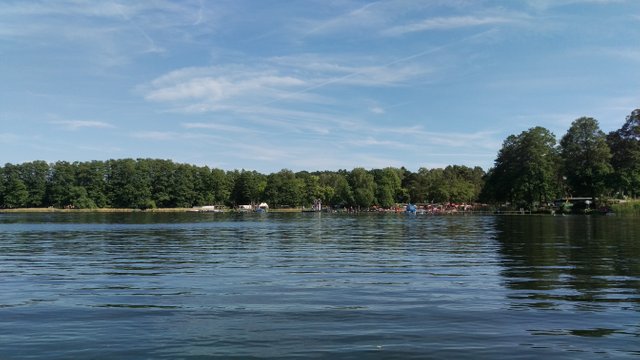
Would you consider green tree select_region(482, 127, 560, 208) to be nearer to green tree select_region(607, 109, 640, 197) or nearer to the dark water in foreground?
green tree select_region(607, 109, 640, 197)

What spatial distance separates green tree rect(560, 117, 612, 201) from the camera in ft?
411

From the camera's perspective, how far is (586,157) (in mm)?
129250

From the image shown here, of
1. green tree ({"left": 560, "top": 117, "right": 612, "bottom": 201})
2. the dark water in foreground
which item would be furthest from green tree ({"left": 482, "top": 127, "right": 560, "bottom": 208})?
the dark water in foreground

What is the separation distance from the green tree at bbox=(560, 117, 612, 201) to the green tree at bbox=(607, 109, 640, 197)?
3256 millimetres

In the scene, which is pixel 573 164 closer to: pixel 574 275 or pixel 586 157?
pixel 586 157

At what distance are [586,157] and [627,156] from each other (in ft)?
28.5

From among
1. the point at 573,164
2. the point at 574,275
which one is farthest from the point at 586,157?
the point at 574,275

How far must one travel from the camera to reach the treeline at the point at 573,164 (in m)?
125

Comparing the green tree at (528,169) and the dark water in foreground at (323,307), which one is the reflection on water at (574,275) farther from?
the green tree at (528,169)

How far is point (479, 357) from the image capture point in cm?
1112

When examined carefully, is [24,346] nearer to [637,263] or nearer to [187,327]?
[187,327]

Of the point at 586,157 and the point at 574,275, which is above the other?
the point at 586,157

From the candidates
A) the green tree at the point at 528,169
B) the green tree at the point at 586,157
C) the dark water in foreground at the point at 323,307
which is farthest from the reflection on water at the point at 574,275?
the green tree at the point at 528,169

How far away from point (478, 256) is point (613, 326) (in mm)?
18124
